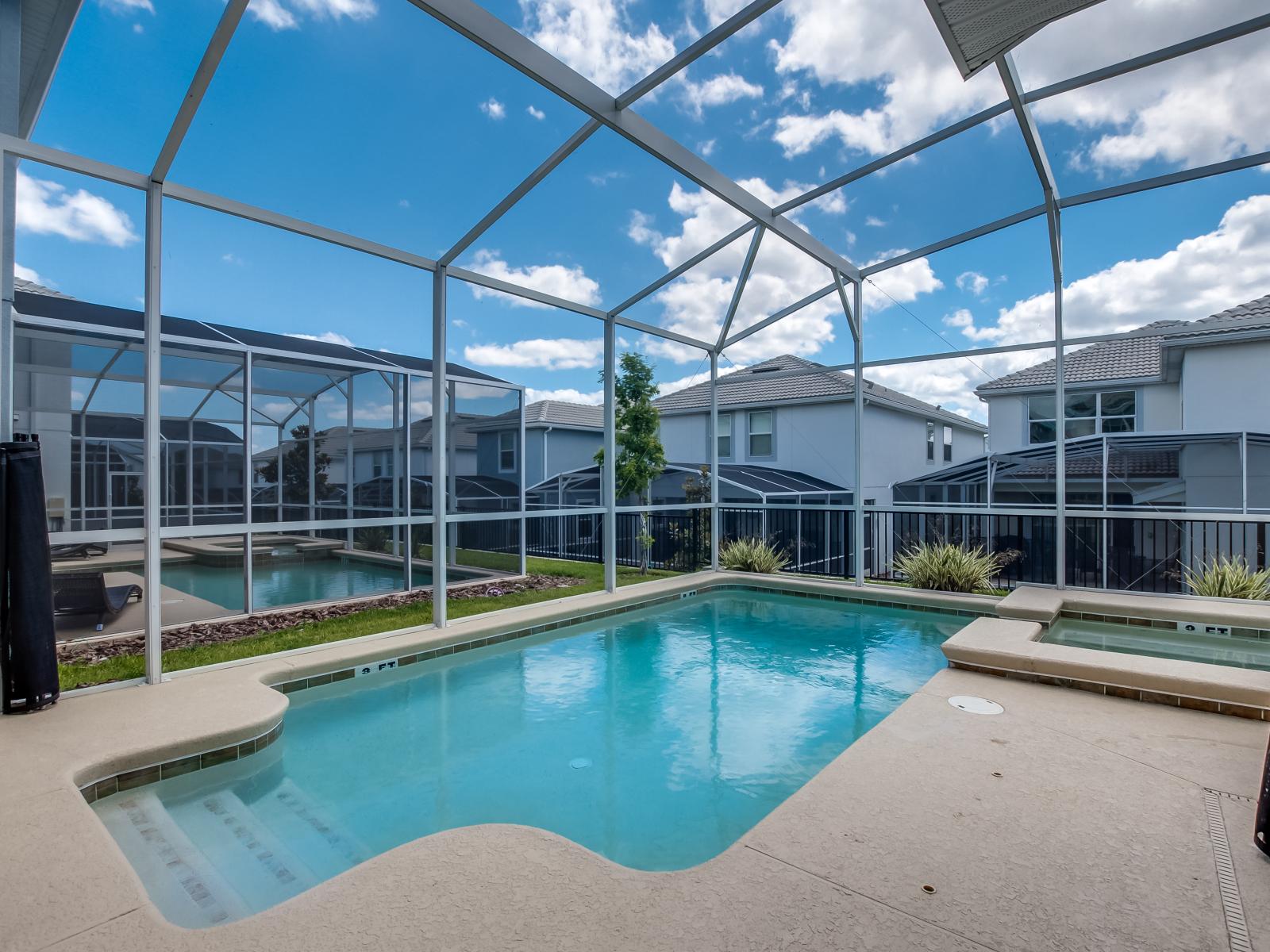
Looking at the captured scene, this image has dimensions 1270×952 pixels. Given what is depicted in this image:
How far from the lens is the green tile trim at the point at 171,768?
2943 mm

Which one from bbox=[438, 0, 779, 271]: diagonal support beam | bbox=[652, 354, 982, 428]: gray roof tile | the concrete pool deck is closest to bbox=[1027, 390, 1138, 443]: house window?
bbox=[652, 354, 982, 428]: gray roof tile

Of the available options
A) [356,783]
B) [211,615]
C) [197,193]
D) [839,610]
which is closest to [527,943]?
[356,783]

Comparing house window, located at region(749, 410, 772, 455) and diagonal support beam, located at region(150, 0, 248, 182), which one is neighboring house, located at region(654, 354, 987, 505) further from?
diagonal support beam, located at region(150, 0, 248, 182)

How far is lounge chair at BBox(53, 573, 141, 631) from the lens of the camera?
16.2 feet

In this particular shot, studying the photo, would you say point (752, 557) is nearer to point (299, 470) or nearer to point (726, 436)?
point (299, 470)

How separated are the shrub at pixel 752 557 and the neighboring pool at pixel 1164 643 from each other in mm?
3515

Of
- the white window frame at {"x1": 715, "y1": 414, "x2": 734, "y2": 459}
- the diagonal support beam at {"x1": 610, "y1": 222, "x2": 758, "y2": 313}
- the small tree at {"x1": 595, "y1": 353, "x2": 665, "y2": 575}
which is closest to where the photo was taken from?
the diagonal support beam at {"x1": 610, "y1": 222, "x2": 758, "y2": 313}

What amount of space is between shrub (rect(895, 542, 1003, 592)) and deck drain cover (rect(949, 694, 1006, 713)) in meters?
3.86

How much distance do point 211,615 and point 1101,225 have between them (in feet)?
31.2

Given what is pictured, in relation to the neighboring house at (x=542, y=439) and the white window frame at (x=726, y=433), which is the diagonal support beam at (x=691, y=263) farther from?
the white window frame at (x=726, y=433)

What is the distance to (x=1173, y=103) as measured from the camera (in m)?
5.14

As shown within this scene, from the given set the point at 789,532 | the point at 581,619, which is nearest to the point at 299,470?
the point at 581,619

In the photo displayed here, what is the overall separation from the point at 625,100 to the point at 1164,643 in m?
6.17

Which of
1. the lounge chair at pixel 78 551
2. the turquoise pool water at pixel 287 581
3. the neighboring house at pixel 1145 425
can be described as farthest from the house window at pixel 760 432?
the lounge chair at pixel 78 551
